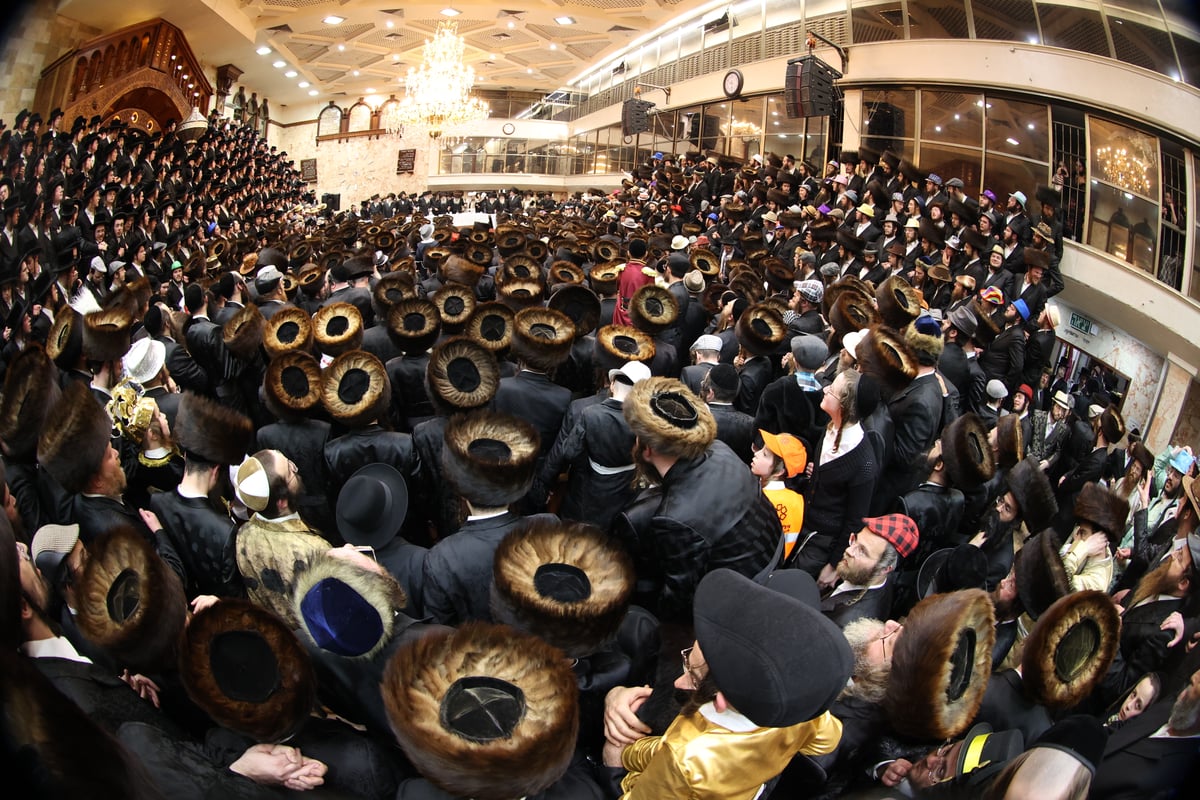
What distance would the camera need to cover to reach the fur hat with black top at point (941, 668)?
166 centimetres

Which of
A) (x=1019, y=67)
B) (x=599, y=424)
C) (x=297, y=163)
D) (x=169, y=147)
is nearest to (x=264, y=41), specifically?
(x=169, y=147)

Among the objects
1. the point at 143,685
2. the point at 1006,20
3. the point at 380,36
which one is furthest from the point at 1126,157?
the point at 380,36

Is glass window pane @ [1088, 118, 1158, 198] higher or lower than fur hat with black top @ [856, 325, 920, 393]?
higher

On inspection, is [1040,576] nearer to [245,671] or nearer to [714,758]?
[714,758]

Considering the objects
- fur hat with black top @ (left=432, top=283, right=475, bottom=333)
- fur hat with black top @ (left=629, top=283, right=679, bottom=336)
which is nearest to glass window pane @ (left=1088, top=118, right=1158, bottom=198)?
fur hat with black top @ (left=629, top=283, right=679, bottom=336)

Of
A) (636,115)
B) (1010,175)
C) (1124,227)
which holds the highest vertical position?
(636,115)

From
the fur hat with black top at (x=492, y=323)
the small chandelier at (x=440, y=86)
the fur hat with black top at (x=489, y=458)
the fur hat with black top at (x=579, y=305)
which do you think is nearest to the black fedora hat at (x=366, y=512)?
the fur hat with black top at (x=489, y=458)

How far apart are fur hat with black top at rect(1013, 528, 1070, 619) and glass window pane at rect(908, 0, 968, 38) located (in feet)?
49.1

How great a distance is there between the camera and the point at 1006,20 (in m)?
12.1

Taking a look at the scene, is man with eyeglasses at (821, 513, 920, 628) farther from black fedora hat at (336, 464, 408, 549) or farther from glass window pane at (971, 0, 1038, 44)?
glass window pane at (971, 0, 1038, 44)

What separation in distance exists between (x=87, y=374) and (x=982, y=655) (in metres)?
4.43

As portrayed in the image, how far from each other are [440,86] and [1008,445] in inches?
822

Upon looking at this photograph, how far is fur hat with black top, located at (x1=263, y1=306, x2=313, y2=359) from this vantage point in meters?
4.26

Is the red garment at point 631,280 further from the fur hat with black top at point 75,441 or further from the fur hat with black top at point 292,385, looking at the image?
the fur hat with black top at point 75,441
